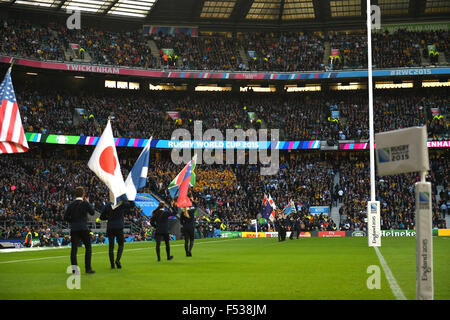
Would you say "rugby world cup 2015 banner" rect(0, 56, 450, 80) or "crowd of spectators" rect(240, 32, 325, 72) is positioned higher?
"crowd of spectators" rect(240, 32, 325, 72)

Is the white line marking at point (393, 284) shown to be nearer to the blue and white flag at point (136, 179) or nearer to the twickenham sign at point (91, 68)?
the blue and white flag at point (136, 179)

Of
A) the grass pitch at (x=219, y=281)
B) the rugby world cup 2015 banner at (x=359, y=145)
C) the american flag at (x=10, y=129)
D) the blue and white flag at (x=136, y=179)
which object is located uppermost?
the rugby world cup 2015 banner at (x=359, y=145)

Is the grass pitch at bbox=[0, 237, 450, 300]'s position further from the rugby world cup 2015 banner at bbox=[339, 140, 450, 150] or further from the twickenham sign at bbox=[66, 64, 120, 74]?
the rugby world cup 2015 banner at bbox=[339, 140, 450, 150]

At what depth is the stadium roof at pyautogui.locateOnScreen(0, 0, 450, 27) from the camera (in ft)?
195

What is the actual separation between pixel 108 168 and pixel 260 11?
50.4 m

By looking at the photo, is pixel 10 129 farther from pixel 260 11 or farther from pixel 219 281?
pixel 260 11

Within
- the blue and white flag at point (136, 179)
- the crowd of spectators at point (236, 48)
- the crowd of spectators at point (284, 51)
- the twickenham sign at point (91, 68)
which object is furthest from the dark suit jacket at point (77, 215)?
the crowd of spectators at point (284, 51)

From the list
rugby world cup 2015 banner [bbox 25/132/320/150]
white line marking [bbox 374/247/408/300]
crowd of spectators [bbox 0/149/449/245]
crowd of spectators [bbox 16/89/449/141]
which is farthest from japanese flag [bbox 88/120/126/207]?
crowd of spectators [bbox 16/89/449/141]

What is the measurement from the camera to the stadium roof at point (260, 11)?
59.4m

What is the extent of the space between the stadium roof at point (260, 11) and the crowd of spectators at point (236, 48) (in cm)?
169

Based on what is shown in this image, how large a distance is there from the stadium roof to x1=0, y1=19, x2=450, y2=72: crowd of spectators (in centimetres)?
169

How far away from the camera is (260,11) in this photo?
6244 centimetres

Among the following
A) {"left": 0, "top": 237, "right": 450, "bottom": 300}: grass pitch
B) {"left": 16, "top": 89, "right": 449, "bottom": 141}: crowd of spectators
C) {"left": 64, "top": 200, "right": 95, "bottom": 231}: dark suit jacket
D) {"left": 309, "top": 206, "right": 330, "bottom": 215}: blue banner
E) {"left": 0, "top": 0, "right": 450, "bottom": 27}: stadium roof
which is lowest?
{"left": 0, "top": 237, "right": 450, "bottom": 300}: grass pitch
